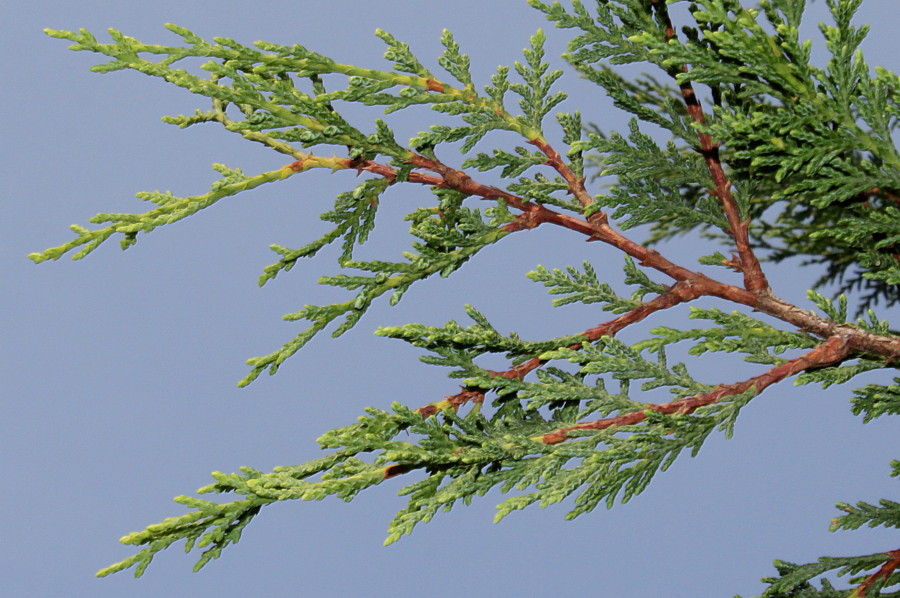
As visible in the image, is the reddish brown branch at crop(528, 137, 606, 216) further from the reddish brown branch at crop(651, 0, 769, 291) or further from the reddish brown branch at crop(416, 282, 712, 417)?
the reddish brown branch at crop(651, 0, 769, 291)

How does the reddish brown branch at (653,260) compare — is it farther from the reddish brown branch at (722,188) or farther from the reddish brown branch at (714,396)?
the reddish brown branch at (714,396)

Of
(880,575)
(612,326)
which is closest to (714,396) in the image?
(612,326)

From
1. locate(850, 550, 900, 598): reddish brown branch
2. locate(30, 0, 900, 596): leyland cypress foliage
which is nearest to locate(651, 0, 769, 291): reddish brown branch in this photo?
locate(30, 0, 900, 596): leyland cypress foliage

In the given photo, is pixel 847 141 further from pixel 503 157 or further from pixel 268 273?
pixel 268 273

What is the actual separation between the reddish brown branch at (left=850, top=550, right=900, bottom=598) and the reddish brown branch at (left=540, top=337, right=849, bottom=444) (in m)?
1.52

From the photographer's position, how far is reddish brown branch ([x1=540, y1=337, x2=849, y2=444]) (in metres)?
4.52

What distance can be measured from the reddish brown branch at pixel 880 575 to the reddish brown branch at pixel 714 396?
60.0 inches

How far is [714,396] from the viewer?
179 inches

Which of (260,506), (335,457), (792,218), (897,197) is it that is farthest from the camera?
(792,218)

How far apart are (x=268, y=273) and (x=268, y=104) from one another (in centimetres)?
93

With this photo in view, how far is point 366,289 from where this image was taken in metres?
4.73

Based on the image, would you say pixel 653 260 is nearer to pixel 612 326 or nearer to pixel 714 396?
pixel 612 326

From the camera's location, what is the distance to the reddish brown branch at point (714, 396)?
178 inches

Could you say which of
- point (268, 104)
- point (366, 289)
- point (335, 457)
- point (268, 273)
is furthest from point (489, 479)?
point (268, 104)
